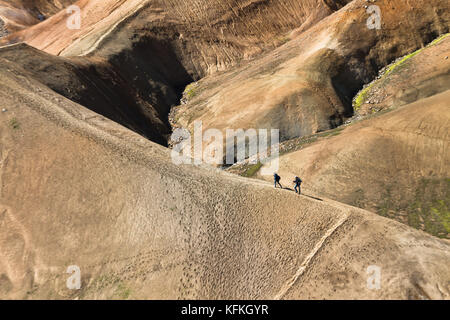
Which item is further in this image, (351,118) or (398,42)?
(398,42)

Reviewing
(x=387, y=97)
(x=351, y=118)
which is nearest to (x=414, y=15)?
(x=387, y=97)

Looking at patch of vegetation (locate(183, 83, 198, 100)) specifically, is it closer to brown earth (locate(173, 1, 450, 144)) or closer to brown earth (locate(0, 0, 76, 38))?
brown earth (locate(173, 1, 450, 144))

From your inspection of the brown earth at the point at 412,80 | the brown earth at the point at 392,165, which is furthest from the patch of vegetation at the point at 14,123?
the brown earth at the point at 412,80

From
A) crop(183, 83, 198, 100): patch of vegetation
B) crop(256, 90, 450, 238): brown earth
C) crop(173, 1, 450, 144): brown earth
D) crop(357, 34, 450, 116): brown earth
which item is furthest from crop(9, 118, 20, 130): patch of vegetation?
crop(357, 34, 450, 116): brown earth

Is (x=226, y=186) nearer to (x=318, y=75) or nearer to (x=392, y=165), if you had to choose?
(x=392, y=165)

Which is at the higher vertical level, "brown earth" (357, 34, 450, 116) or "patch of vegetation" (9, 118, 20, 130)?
"brown earth" (357, 34, 450, 116)

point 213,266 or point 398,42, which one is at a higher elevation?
point 398,42

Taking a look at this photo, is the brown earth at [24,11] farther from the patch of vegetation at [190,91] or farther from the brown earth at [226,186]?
the patch of vegetation at [190,91]
